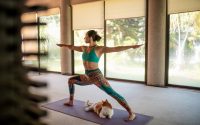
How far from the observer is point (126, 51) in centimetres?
632

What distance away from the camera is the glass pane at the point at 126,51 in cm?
601

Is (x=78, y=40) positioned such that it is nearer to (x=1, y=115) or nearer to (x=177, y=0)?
(x=177, y=0)

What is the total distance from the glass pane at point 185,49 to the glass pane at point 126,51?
78 cm

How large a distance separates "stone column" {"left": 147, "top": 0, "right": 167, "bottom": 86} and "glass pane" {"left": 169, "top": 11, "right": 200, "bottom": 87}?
280mm

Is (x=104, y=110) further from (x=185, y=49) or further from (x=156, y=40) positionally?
(x=185, y=49)

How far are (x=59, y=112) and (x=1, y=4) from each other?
352 centimetres

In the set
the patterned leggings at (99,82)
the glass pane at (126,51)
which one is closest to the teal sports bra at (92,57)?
the patterned leggings at (99,82)

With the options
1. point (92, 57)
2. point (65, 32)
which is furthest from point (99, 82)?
point (65, 32)

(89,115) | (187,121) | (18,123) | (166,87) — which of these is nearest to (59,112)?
(89,115)

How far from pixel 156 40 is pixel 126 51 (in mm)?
1112

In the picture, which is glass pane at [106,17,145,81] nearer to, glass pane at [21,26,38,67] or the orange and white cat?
the orange and white cat

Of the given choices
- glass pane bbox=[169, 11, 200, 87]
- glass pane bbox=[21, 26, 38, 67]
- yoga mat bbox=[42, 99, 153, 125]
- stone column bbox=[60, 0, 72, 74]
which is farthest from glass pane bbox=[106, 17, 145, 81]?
glass pane bbox=[21, 26, 38, 67]

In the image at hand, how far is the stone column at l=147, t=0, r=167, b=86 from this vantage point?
211 inches

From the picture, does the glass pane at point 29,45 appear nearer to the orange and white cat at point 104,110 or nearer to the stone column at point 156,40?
the orange and white cat at point 104,110
